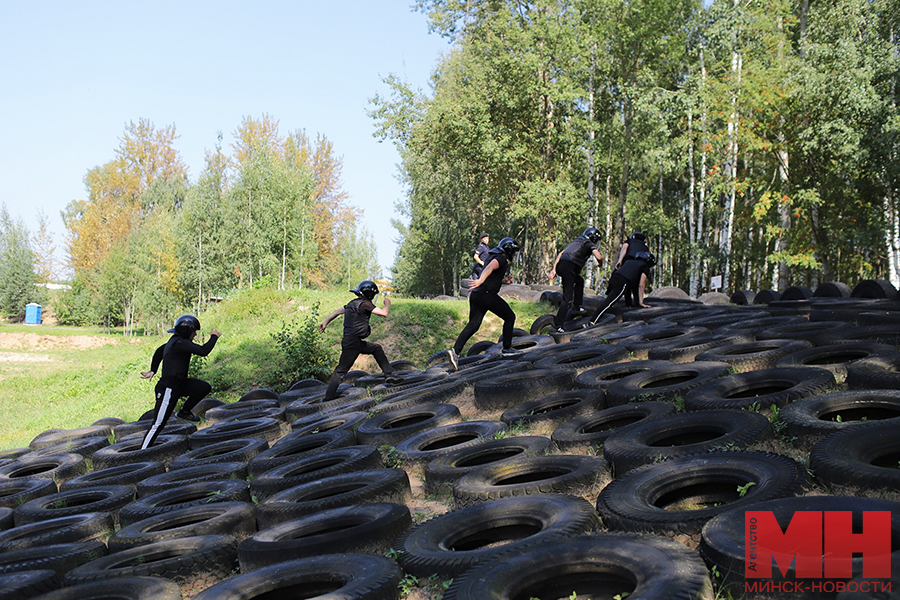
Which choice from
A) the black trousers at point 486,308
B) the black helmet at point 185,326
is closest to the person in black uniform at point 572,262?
the black trousers at point 486,308

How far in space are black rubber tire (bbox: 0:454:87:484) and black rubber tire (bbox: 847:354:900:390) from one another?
917 centimetres

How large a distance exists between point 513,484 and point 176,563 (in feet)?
7.91

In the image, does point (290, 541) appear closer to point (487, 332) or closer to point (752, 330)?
point (752, 330)

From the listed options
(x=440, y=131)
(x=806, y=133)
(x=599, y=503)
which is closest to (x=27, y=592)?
(x=599, y=503)

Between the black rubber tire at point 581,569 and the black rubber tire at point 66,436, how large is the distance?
32.0 ft

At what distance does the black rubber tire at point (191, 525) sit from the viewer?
4.81 meters

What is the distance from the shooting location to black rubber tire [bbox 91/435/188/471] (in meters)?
8.23

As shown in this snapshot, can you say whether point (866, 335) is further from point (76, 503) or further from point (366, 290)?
point (76, 503)

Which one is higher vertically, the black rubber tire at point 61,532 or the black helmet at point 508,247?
the black helmet at point 508,247

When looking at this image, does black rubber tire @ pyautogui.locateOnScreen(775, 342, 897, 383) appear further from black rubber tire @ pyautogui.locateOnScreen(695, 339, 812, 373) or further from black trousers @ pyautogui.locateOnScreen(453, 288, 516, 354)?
black trousers @ pyautogui.locateOnScreen(453, 288, 516, 354)

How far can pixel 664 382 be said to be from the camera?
6906 millimetres

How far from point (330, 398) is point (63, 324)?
6014 cm

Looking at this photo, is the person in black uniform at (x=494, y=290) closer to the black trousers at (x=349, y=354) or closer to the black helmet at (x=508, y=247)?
the black helmet at (x=508, y=247)

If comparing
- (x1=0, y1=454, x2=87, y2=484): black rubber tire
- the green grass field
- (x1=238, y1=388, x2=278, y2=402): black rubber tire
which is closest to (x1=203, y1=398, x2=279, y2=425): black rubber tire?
(x1=238, y1=388, x2=278, y2=402): black rubber tire
